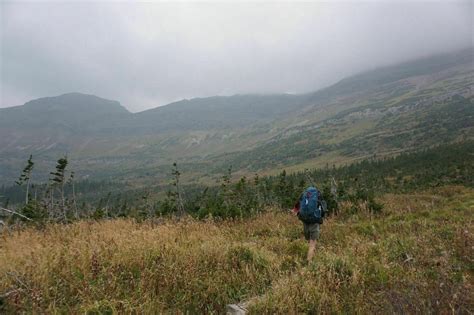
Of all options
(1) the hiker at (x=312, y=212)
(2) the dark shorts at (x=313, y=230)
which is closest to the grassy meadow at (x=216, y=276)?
(2) the dark shorts at (x=313, y=230)

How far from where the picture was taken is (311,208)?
764 centimetres

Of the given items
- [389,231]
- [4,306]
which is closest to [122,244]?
[4,306]

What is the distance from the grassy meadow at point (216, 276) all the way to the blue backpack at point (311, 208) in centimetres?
79

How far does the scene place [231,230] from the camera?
909 centimetres

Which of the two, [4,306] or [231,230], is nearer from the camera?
[4,306]

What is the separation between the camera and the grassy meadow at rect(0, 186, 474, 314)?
4.15 meters

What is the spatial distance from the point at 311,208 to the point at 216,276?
133 inches

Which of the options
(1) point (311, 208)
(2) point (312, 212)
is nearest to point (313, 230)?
(2) point (312, 212)

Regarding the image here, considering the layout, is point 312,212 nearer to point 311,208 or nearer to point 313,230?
point 311,208

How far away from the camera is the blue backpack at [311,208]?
7.54 metres

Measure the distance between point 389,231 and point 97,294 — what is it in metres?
8.13

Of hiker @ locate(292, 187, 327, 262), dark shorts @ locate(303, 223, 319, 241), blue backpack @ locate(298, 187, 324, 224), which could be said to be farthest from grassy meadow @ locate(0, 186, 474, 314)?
blue backpack @ locate(298, 187, 324, 224)

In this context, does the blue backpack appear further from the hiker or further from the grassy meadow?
the grassy meadow

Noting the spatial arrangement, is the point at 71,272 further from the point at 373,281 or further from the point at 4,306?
the point at 373,281
